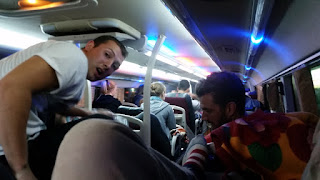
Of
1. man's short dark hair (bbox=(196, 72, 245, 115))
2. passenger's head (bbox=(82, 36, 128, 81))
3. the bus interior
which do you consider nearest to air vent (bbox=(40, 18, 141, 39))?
the bus interior

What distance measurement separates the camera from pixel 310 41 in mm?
1997

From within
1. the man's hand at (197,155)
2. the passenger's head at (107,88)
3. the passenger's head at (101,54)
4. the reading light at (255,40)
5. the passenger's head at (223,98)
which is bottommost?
the man's hand at (197,155)

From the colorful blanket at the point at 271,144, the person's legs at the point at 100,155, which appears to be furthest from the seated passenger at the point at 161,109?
the person's legs at the point at 100,155

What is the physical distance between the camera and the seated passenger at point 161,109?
364 cm

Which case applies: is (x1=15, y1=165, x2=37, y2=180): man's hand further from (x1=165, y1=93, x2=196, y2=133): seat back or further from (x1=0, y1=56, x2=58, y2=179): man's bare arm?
(x1=165, y1=93, x2=196, y2=133): seat back

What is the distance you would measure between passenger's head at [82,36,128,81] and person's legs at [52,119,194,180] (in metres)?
1.58

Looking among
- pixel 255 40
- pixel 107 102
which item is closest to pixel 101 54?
pixel 107 102

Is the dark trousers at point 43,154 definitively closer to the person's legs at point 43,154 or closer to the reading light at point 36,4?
the person's legs at point 43,154

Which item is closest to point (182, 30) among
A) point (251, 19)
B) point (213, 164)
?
point (251, 19)

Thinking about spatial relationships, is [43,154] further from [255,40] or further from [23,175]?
[255,40]

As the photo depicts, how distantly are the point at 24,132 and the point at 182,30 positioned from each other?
2.52m

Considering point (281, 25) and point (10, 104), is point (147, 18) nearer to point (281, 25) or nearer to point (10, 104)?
point (281, 25)

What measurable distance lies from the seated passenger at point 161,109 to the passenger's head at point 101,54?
178 cm

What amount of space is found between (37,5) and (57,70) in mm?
1337
